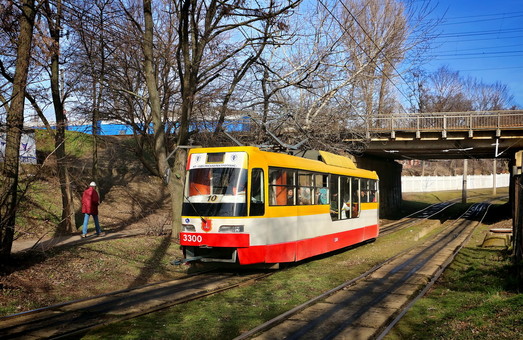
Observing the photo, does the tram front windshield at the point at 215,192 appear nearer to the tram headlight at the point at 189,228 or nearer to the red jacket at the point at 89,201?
the tram headlight at the point at 189,228

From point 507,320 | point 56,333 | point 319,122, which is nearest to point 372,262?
point 507,320

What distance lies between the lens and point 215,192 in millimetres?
11508

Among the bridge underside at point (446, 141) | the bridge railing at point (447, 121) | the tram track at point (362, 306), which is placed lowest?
the tram track at point (362, 306)

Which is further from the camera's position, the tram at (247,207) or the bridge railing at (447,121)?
the bridge railing at (447,121)

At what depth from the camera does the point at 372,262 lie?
14383 millimetres

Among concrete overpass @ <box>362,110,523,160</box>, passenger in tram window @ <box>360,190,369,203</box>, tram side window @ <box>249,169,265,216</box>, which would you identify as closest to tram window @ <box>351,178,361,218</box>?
passenger in tram window @ <box>360,190,369,203</box>

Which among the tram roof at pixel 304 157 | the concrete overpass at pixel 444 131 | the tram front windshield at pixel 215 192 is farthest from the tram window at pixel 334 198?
the concrete overpass at pixel 444 131

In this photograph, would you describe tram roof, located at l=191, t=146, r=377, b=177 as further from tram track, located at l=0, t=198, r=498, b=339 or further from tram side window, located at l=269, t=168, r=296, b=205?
tram track, located at l=0, t=198, r=498, b=339

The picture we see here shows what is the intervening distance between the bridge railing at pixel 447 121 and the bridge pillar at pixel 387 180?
169 inches

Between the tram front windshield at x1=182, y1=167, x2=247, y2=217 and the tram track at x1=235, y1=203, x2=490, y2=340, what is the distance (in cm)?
302

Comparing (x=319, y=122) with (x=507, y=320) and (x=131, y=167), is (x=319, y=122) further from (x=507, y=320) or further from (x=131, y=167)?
(x=507, y=320)

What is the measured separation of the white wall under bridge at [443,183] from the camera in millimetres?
69750

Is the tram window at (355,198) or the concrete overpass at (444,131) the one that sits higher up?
the concrete overpass at (444,131)

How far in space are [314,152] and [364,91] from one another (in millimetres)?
15860
